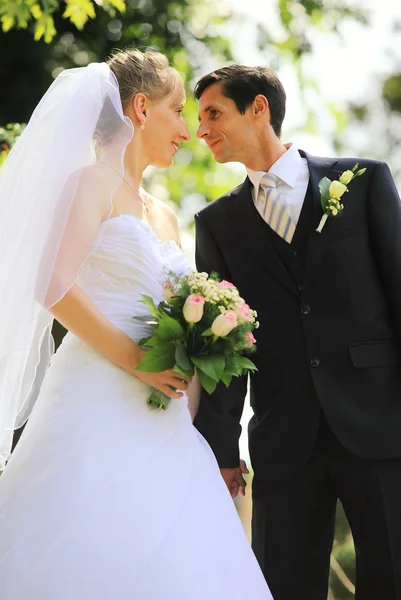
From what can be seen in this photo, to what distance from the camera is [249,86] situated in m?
4.50

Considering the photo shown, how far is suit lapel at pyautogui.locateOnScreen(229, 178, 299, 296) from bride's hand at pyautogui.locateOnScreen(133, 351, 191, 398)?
796mm

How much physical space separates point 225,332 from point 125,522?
2.38 feet

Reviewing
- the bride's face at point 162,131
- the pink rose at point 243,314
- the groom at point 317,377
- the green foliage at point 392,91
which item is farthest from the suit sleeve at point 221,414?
the green foliage at point 392,91

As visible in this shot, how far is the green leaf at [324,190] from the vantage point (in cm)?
409

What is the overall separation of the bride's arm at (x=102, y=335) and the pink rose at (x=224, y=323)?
0.88 feet

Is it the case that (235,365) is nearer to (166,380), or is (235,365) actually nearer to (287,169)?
(166,380)

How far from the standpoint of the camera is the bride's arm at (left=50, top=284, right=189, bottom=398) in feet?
11.5

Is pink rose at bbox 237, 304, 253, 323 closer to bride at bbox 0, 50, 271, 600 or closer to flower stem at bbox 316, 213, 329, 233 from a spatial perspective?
bride at bbox 0, 50, 271, 600

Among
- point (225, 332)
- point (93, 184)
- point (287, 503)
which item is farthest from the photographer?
point (287, 503)

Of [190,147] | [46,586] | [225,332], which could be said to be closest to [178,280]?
[225,332]

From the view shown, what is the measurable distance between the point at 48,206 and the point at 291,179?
3.97ft

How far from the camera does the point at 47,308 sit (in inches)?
138

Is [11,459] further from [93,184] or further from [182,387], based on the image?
[93,184]

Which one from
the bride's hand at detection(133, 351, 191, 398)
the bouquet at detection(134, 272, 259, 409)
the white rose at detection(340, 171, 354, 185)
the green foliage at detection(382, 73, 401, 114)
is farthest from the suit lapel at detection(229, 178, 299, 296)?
the green foliage at detection(382, 73, 401, 114)
